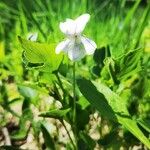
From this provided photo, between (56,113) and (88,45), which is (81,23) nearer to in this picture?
(88,45)

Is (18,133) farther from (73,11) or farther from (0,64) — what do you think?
(73,11)

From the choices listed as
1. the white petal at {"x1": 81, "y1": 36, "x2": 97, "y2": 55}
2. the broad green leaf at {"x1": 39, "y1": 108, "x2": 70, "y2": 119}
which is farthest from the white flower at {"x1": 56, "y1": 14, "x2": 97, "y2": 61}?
the broad green leaf at {"x1": 39, "y1": 108, "x2": 70, "y2": 119}

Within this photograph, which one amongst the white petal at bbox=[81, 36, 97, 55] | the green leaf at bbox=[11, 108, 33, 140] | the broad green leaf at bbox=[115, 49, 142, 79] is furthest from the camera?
the green leaf at bbox=[11, 108, 33, 140]

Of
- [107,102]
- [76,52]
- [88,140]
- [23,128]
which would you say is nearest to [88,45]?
[76,52]

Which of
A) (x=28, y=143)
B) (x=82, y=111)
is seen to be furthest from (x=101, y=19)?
(x=82, y=111)

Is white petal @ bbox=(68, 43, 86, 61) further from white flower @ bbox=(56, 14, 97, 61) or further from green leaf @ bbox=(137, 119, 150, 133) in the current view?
green leaf @ bbox=(137, 119, 150, 133)

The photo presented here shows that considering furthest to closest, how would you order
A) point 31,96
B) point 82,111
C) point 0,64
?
point 0,64 → point 31,96 → point 82,111

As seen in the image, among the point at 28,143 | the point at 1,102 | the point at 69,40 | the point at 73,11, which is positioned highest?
the point at 73,11
